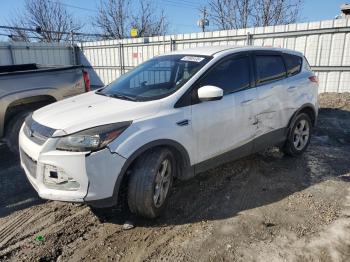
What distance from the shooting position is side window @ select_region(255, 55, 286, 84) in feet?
14.1

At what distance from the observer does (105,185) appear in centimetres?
286

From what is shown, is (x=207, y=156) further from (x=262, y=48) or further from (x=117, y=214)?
(x=262, y=48)

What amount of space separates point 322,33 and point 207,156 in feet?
23.6

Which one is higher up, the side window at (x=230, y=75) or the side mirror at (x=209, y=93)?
the side window at (x=230, y=75)

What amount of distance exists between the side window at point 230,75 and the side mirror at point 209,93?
195 millimetres

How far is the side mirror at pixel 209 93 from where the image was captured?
3355 millimetres

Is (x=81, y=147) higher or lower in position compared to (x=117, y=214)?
higher

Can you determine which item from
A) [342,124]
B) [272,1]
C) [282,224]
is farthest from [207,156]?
[272,1]

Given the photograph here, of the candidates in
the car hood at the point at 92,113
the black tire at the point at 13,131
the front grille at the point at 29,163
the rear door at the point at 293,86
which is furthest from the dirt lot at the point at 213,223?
the car hood at the point at 92,113

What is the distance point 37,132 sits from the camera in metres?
3.16

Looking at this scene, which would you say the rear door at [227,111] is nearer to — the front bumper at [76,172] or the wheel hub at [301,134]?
the front bumper at [76,172]

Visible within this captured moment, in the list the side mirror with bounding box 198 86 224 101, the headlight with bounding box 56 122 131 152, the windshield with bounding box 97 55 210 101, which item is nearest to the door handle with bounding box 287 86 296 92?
the windshield with bounding box 97 55 210 101

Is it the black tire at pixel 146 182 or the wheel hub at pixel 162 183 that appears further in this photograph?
the wheel hub at pixel 162 183

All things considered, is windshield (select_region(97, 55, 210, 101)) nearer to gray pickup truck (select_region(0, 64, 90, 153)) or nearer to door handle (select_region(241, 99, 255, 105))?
door handle (select_region(241, 99, 255, 105))
